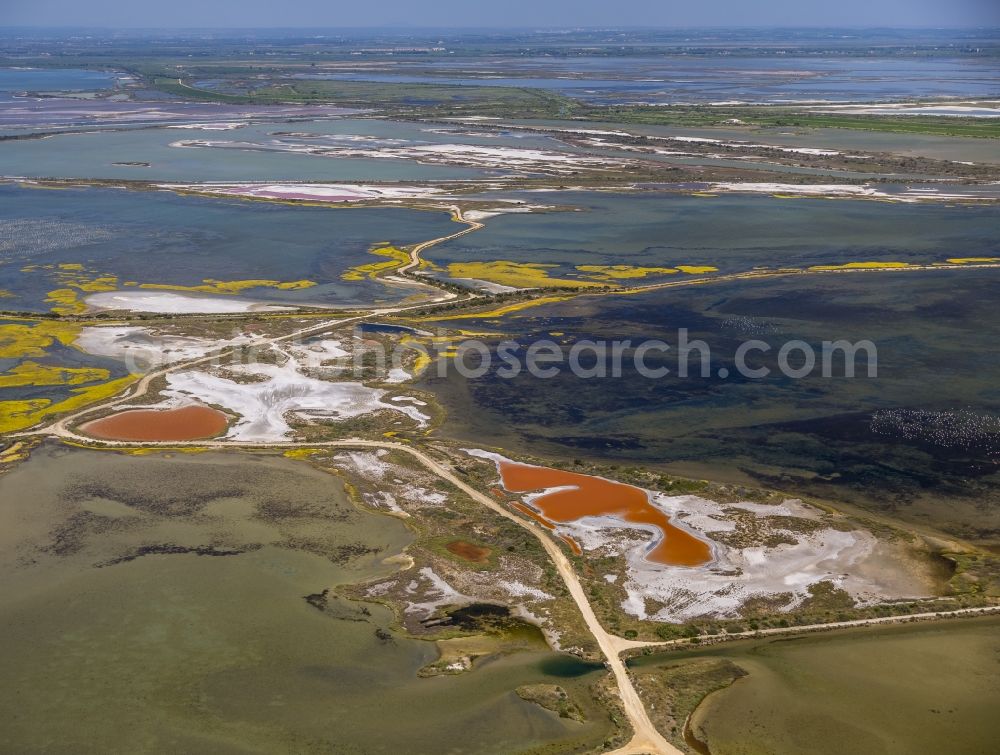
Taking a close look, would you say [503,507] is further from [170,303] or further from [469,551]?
[170,303]

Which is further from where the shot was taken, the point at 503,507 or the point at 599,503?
the point at 599,503

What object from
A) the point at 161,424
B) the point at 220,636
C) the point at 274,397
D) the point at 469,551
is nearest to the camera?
the point at 220,636

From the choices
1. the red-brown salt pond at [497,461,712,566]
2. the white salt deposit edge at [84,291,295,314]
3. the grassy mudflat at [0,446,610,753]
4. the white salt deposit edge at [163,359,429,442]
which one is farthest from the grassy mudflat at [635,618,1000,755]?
the white salt deposit edge at [84,291,295,314]

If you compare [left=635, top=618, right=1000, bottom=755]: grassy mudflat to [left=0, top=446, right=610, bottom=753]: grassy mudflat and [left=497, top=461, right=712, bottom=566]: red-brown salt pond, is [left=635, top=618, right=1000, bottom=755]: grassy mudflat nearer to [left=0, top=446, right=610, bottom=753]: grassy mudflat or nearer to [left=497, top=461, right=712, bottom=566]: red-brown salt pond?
[left=0, top=446, right=610, bottom=753]: grassy mudflat

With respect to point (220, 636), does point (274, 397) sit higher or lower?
higher

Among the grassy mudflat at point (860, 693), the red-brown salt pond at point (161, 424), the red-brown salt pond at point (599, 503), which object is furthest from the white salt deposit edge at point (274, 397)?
the grassy mudflat at point (860, 693)

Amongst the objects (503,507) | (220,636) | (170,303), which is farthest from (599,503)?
(170,303)
